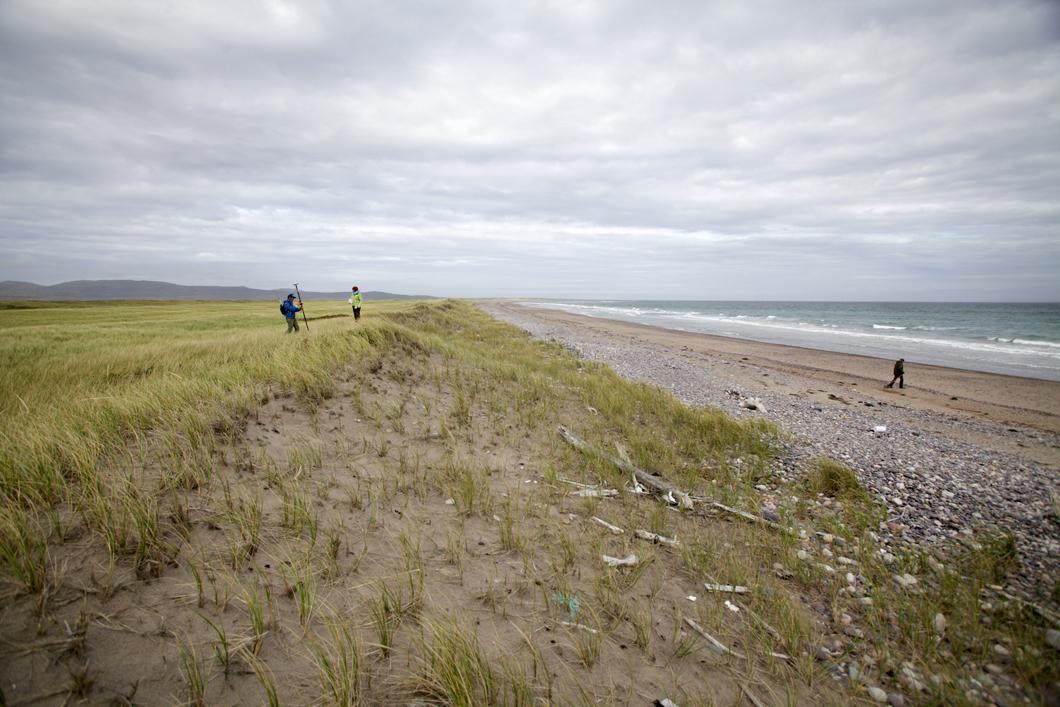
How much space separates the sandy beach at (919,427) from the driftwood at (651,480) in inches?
120

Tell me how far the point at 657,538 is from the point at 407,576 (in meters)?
3.13

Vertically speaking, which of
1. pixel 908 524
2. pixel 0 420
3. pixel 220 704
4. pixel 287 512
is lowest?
pixel 908 524

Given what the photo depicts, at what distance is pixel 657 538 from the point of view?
16.6 feet

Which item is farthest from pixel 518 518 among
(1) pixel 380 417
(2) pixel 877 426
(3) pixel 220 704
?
(2) pixel 877 426

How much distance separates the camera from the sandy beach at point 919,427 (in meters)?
6.25

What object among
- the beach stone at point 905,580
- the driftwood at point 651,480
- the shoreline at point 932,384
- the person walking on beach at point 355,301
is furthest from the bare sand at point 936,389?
the person walking on beach at point 355,301

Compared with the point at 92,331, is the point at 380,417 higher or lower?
lower

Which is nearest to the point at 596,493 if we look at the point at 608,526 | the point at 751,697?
the point at 608,526

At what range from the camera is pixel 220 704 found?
2395 mm

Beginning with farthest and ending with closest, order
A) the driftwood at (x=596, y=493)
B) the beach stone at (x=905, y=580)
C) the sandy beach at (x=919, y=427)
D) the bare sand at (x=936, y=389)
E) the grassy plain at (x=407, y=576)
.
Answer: the bare sand at (x=936, y=389) → the sandy beach at (x=919, y=427) → the driftwood at (x=596, y=493) → the beach stone at (x=905, y=580) → the grassy plain at (x=407, y=576)

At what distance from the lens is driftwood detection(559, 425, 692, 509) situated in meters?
6.31

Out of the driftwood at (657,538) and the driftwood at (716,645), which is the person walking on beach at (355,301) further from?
the driftwood at (716,645)

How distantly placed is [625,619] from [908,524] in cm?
553

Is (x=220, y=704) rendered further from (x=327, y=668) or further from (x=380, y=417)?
(x=380, y=417)
